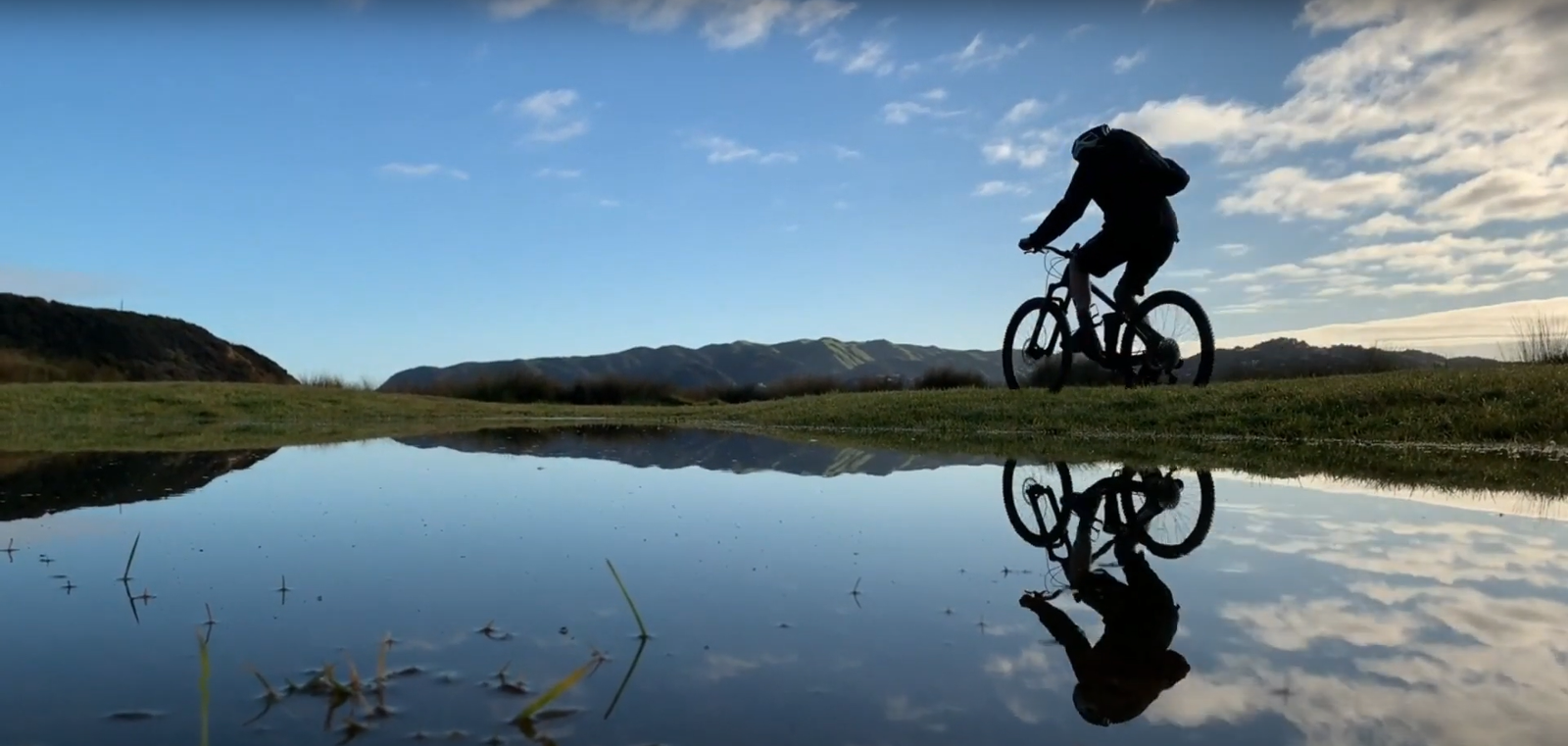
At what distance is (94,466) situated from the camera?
7852 millimetres

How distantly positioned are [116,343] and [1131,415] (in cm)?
5494

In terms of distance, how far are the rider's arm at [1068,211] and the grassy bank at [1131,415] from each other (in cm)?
203

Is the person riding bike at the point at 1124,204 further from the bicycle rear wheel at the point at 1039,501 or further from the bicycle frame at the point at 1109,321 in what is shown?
the bicycle rear wheel at the point at 1039,501

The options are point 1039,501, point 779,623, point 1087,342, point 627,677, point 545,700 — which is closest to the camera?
point 545,700

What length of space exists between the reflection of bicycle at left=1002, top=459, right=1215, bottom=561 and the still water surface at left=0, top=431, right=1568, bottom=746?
12 cm

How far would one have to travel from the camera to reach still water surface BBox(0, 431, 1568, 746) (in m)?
1.84

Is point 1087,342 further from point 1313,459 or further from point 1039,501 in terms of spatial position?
point 1039,501

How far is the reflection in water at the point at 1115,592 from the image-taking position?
2.05 m

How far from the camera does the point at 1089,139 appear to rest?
30.5 ft

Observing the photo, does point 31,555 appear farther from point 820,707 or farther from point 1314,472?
point 1314,472

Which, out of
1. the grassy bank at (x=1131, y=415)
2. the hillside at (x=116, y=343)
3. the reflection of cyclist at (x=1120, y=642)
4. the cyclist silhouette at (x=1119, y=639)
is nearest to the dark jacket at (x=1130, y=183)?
the grassy bank at (x=1131, y=415)

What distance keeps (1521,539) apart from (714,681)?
367 cm

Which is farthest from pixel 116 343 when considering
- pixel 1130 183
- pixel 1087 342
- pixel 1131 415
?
pixel 1130 183

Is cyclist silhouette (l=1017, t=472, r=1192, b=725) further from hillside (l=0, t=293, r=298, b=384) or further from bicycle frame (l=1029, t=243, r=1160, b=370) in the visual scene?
hillside (l=0, t=293, r=298, b=384)
